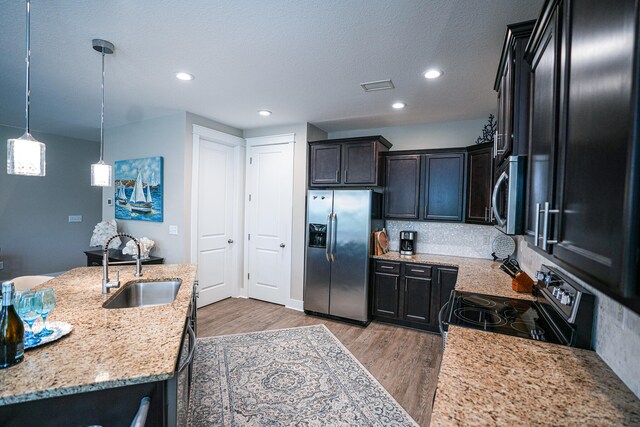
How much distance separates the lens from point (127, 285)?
7.06 ft

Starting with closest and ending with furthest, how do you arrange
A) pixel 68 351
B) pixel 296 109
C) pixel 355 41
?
pixel 68 351 → pixel 355 41 → pixel 296 109

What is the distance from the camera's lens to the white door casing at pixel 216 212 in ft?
13.4

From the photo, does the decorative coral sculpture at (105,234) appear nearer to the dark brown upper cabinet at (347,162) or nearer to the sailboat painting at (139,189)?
the sailboat painting at (139,189)

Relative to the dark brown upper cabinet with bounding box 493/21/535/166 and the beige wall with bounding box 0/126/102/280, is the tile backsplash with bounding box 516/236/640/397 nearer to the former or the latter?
the dark brown upper cabinet with bounding box 493/21/535/166

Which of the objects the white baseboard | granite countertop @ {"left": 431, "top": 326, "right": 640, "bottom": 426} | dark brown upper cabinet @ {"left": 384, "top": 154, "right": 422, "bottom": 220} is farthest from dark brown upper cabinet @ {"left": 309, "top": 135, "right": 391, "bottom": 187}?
granite countertop @ {"left": 431, "top": 326, "right": 640, "bottom": 426}

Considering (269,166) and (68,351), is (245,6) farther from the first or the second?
(269,166)

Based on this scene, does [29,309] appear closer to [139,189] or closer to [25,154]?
[25,154]

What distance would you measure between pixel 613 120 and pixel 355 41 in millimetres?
1840

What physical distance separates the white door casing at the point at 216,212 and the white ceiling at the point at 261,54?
0.68 metres

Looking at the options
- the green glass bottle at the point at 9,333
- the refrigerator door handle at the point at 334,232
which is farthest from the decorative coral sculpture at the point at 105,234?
the green glass bottle at the point at 9,333

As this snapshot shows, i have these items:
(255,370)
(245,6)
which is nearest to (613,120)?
(245,6)

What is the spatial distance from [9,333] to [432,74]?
9.99ft

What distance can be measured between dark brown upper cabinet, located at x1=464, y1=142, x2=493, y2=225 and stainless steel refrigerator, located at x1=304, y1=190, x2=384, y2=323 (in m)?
1.10

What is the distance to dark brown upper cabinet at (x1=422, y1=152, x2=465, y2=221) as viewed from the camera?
3742 mm
